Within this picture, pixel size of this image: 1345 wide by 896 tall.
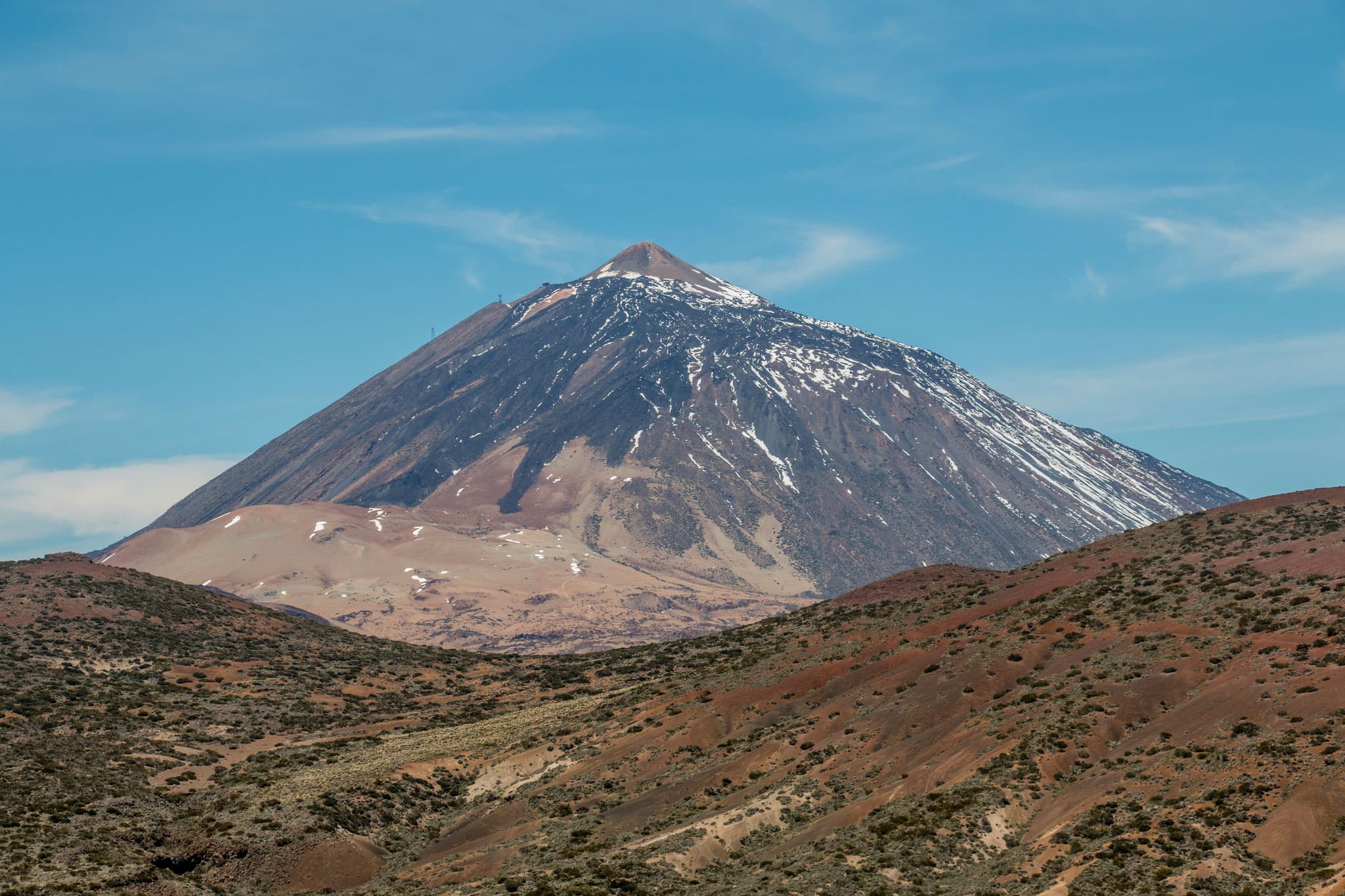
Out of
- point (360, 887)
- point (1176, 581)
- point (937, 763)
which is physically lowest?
point (360, 887)

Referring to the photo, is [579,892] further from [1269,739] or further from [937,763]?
[1269,739]

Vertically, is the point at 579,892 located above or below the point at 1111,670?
below

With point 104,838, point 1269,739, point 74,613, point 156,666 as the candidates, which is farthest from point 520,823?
point 74,613

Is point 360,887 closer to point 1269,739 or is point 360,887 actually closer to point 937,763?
point 937,763

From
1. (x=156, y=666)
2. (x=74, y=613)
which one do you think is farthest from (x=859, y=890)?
(x=74, y=613)

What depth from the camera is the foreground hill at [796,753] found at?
4722 centimetres

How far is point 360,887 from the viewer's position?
58.4 meters

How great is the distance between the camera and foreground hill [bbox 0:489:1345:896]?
47.2 meters

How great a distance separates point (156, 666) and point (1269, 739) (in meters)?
76.4

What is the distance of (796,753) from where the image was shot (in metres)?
64.4

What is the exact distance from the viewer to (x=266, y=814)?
63.8 meters

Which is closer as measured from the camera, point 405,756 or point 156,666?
point 405,756

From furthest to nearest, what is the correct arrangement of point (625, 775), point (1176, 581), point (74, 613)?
point (74, 613) < point (1176, 581) < point (625, 775)

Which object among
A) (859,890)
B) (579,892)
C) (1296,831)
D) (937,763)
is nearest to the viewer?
(1296,831)
